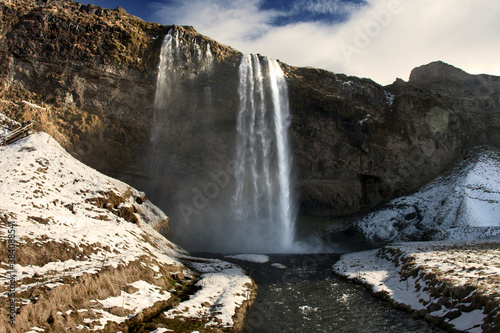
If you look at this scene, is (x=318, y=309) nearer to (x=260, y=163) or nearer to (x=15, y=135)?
(x=15, y=135)

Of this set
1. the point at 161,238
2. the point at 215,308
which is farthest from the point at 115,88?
the point at 215,308

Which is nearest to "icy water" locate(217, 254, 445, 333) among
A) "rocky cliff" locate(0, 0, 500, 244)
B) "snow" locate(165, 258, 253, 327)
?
"snow" locate(165, 258, 253, 327)

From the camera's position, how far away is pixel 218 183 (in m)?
43.6

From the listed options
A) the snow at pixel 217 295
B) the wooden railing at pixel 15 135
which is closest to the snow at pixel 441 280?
the snow at pixel 217 295

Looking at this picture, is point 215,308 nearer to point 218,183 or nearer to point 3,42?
point 218,183

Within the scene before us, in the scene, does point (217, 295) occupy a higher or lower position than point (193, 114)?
lower

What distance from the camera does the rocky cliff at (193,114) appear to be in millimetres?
33594

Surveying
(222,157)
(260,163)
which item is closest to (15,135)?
(222,157)

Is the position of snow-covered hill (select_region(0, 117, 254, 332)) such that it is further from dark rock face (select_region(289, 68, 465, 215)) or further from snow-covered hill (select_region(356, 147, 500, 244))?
dark rock face (select_region(289, 68, 465, 215))

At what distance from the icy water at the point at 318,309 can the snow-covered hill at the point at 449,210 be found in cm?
1967

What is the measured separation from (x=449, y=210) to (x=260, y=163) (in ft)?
78.5

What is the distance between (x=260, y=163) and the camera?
4369cm

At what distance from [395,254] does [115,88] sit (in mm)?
33707

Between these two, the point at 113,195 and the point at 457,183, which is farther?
the point at 457,183
